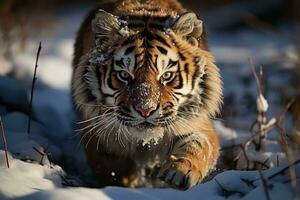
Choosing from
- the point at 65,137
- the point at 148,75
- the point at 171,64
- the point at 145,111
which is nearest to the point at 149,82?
the point at 148,75

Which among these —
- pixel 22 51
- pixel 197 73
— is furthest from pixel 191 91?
pixel 22 51

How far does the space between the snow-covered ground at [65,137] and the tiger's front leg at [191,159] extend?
29 centimetres

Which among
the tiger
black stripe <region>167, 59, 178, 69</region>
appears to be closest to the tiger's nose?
the tiger

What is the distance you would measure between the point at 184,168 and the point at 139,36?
2.60 ft

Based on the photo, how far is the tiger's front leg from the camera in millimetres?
3104

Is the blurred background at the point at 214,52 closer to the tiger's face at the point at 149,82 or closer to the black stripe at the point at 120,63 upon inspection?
the tiger's face at the point at 149,82

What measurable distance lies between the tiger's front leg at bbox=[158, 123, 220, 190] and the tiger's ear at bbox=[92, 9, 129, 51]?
0.67 m

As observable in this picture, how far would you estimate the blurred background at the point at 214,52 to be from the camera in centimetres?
500

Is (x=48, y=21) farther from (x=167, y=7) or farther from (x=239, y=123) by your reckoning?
(x=167, y=7)

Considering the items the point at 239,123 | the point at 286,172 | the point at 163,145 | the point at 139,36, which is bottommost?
the point at 239,123

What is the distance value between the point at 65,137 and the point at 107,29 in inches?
46.8

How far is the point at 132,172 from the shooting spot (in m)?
3.86

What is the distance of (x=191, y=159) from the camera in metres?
3.35

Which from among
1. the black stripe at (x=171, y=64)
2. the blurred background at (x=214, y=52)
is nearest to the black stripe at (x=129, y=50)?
the black stripe at (x=171, y=64)
